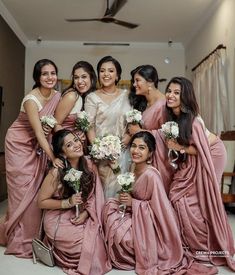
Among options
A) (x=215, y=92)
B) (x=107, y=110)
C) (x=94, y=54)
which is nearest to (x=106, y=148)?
(x=107, y=110)

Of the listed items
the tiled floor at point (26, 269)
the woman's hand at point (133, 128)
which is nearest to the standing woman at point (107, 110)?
the woman's hand at point (133, 128)

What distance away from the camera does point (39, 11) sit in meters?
6.14

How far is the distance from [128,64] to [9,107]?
9.97 ft

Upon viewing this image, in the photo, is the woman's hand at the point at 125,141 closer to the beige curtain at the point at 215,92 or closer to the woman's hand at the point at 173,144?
the woman's hand at the point at 173,144

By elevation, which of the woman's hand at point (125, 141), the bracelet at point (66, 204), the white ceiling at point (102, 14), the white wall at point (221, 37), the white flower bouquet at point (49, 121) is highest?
the white ceiling at point (102, 14)

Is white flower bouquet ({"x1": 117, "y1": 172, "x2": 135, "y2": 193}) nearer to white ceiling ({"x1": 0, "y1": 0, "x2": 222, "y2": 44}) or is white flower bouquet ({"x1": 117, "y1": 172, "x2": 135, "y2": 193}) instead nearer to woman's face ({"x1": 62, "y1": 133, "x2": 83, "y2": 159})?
woman's face ({"x1": 62, "y1": 133, "x2": 83, "y2": 159})

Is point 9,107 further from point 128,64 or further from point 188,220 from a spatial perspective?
point 188,220

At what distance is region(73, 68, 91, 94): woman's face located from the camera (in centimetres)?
297

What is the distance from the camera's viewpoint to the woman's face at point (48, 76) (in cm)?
292

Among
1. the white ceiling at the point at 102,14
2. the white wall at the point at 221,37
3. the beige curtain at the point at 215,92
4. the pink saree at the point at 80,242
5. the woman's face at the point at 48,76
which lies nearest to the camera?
the pink saree at the point at 80,242

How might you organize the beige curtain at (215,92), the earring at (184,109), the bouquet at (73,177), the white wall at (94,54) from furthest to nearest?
1. the white wall at (94,54)
2. the beige curtain at (215,92)
3. the earring at (184,109)
4. the bouquet at (73,177)

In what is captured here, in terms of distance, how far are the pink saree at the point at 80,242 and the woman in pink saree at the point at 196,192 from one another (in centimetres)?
63

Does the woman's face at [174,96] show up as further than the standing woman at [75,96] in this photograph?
No

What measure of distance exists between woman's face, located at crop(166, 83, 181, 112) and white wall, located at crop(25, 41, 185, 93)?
18.1 feet
